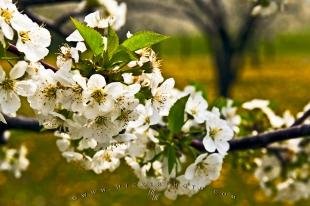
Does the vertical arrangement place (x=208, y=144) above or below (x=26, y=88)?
below

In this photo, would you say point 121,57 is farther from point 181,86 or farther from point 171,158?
point 181,86

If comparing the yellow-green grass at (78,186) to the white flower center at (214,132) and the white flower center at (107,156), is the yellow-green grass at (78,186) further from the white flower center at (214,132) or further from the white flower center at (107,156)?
→ the white flower center at (214,132)

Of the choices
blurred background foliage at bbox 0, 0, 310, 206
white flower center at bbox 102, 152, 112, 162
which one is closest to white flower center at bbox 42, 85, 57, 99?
blurred background foliage at bbox 0, 0, 310, 206

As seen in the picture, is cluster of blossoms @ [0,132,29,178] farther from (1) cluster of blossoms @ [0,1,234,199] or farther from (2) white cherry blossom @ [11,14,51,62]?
(2) white cherry blossom @ [11,14,51,62]

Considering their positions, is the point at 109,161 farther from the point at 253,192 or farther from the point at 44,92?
the point at 253,192

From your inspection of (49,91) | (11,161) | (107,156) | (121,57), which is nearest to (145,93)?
(121,57)

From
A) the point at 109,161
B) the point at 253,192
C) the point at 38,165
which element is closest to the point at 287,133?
the point at 109,161
